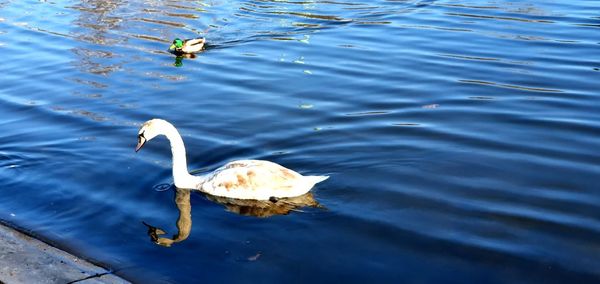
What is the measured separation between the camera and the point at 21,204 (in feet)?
33.6

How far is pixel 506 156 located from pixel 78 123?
259 inches

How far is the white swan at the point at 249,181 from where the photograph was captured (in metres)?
10.1

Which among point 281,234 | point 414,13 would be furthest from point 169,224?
point 414,13

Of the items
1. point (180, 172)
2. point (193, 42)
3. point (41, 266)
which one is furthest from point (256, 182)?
point (193, 42)

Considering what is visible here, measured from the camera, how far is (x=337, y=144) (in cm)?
1197

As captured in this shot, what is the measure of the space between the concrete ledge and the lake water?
0.41 metres

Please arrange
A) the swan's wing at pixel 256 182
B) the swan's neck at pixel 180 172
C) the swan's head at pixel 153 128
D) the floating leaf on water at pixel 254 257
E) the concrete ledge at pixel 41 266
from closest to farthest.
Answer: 1. the concrete ledge at pixel 41 266
2. the floating leaf on water at pixel 254 257
3. the swan's wing at pixel 256 182
4. the swan's neck at pixel 180 172
5. the swan's head at pixel 153 128

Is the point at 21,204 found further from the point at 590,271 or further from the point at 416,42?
the point at 416,42

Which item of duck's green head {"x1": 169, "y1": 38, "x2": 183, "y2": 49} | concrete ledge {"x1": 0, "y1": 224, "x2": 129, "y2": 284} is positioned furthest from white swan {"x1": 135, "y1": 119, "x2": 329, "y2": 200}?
duck's green head {"x1": 169, "y1": 38, "x2": 183, "y2": 49}

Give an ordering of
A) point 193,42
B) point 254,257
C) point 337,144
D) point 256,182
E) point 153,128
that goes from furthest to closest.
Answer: point 193,42 < point 337,144 < point 153,128 < point 256,182 < point 254,257

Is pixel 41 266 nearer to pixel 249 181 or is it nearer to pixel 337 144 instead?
A: pixel 249 181

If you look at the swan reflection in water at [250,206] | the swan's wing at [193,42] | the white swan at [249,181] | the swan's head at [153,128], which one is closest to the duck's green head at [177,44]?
the swan's wing at [193,42]

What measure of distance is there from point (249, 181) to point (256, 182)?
0.27ft

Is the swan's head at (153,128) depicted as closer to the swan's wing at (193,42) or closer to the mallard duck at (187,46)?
the mallard duck at (187,46)
